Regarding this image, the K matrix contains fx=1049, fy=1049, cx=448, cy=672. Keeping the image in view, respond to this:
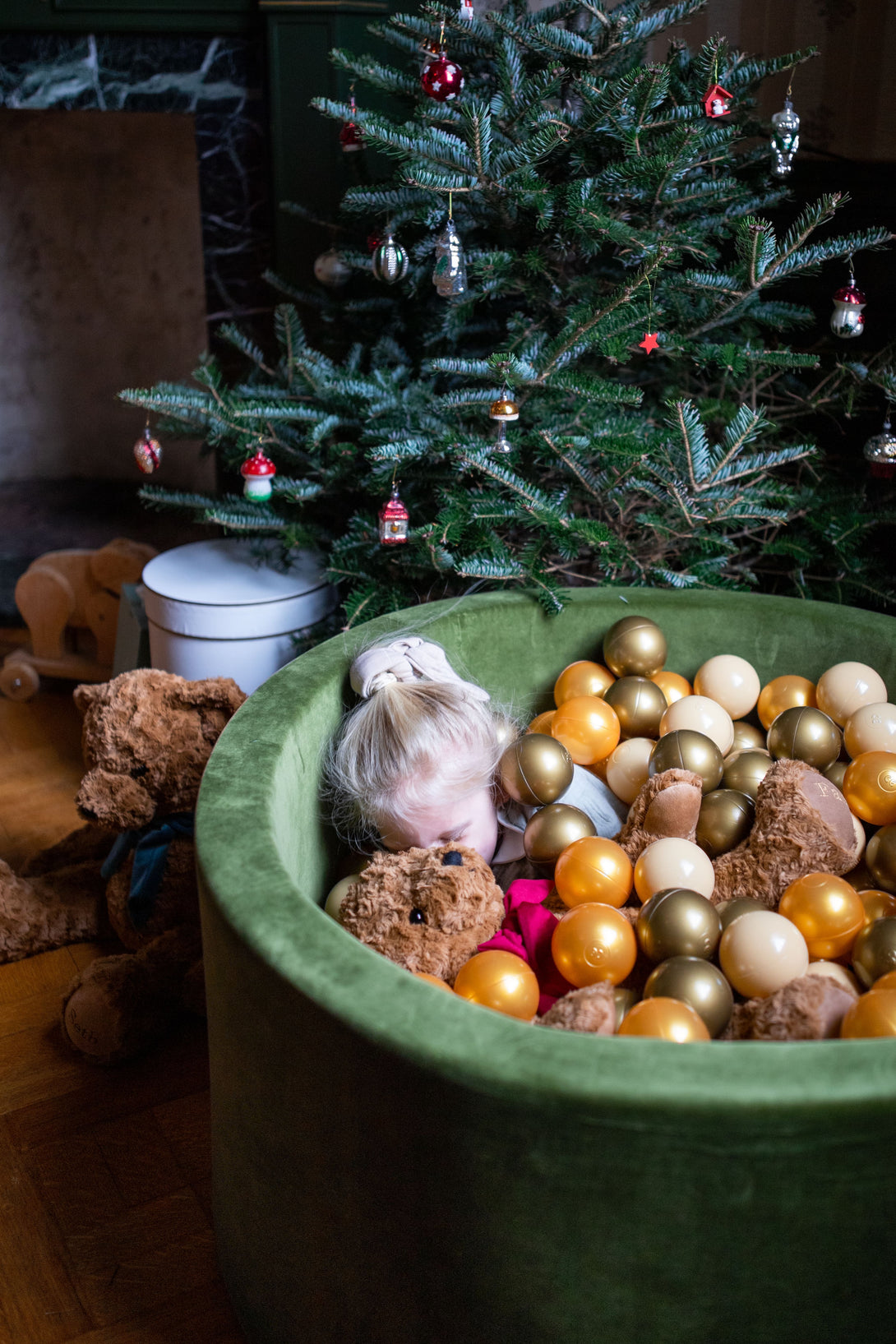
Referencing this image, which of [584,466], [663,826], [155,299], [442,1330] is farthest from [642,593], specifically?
[155,299]

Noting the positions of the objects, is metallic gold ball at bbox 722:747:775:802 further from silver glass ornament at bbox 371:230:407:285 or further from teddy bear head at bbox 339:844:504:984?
silver glass ornament at bbox 371:230:407:285

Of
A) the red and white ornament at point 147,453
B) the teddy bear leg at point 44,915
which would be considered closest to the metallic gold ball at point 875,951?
the teddy bear leg at point 44,915

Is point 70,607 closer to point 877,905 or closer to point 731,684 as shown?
point 731,684

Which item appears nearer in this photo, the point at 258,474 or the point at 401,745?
the point at 401,745

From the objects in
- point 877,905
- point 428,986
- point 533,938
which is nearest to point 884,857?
point 877,905

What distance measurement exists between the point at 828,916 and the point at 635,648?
1.55ft

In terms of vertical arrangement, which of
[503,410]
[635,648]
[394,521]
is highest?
[503,410]

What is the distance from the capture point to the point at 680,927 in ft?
3.23

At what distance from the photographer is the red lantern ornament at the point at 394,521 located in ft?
4.85

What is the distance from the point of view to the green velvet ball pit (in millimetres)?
649

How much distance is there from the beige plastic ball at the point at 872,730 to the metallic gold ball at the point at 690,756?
0.17 meters

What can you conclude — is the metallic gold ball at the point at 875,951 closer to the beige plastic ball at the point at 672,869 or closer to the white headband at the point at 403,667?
the beige plastic ball at the point at 672,869

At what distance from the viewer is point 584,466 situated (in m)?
1.50

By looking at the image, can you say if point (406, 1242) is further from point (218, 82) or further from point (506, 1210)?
point (218, 82)
